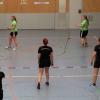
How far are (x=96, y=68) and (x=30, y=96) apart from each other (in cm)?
283

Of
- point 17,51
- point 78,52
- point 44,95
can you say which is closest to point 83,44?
point 78,52

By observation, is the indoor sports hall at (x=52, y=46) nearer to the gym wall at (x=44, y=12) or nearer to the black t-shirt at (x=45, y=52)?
the gym wall at (x=44, y=12)

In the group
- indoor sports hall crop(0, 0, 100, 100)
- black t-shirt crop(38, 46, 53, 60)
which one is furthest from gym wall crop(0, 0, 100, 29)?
black t-shirt crop(38, 46, 53, 60)

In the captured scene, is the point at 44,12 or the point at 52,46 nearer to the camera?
the point at 52,46

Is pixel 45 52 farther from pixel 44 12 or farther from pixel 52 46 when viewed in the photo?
pixel 44 12

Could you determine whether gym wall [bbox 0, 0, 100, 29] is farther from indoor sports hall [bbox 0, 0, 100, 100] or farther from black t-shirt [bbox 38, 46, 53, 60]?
black t-shirt [bbox 38, 46, 53, 60]

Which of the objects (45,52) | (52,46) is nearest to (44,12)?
(52,46)

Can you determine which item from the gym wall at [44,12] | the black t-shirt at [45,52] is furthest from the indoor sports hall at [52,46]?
the black t-shirt at [45,52]

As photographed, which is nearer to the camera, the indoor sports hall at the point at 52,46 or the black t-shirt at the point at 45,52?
the indoor sports hall at the point at 52,46

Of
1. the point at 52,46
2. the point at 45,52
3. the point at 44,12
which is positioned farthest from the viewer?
the point at 44,12

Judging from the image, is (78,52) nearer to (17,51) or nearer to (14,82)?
(17,51)

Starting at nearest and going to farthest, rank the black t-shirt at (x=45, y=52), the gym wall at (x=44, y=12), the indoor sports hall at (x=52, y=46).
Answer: the indoor sports hall at (x=52, y=46) → the black t-shirt at (x=45, y=52) → the gym wall at (x=44, y=12)

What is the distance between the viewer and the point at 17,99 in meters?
12.9

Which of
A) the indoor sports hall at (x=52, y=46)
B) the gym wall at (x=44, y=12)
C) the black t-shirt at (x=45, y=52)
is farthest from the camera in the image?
the gym wall at (x=44, y=12)
